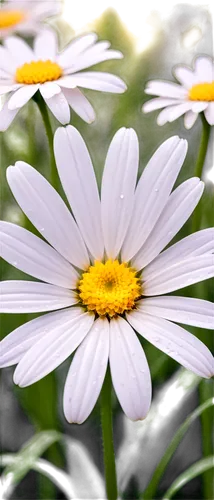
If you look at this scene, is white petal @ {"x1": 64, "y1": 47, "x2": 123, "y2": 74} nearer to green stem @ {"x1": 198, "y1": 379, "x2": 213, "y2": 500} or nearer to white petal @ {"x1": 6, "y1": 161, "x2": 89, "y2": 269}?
white petal @ {"x1": 6, "y1": 161, "x2": 89, "y2": 269}

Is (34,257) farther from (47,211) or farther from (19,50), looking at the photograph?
(19,50)

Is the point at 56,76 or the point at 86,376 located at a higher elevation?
the point at 56,76

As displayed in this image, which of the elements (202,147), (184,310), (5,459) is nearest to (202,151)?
(202,147)

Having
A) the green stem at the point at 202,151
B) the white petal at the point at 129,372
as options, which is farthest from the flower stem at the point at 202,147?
the white petal at the point at 129,372

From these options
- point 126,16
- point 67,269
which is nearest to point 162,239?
point 67,269

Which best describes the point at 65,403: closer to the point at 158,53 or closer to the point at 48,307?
the point at 48,307

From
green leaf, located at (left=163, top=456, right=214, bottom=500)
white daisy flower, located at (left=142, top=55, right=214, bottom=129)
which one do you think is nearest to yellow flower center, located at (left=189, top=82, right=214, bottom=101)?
white daisy flower, located at (left=142, top=55, right=214, bottom=129)
